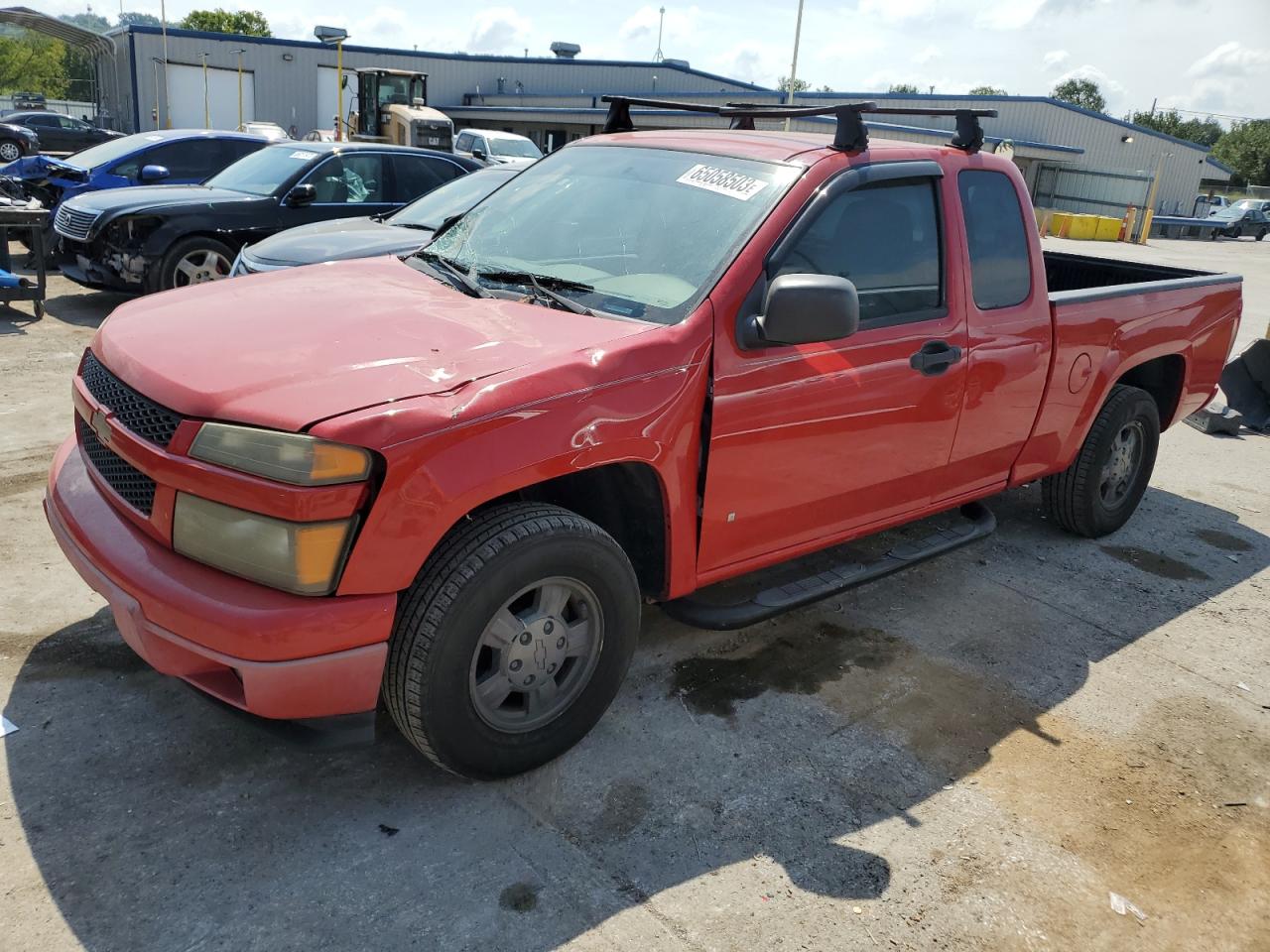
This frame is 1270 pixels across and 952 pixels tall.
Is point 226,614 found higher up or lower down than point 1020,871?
higher up

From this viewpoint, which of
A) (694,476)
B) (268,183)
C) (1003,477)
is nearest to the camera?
(694,476)

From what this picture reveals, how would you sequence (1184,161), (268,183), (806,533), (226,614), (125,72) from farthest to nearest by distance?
(1184,161) → (125,72) → (268,183) → (806,533) → (226,614)

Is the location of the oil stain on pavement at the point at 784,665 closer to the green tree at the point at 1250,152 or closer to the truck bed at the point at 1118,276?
the truck bed at the point at 1118,276

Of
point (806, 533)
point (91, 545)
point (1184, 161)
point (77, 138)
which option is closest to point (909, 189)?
point (806, 533)

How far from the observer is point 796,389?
334 cm

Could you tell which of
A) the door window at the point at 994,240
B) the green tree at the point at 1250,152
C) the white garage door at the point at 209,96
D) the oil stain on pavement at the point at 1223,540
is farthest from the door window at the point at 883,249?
the green tree at the point at 1250,152

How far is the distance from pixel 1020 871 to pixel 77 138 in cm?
3145

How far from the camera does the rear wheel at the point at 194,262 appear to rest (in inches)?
344

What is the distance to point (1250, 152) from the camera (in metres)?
75.0

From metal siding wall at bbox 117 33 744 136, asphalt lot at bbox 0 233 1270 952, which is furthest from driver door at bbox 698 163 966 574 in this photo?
metal siding wall at bbox 117 33 744 136

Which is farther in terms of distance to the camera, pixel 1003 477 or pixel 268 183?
pixel 268 183

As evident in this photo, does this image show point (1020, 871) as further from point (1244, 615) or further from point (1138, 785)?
point (1244, 615)

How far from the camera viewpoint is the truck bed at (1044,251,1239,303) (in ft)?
16.8

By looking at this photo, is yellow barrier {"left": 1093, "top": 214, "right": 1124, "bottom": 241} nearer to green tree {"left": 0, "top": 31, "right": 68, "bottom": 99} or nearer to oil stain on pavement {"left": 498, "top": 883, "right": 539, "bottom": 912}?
oil stain on pavement {"left": 498, "top": 883, "right": 539, "bottom": 912}
